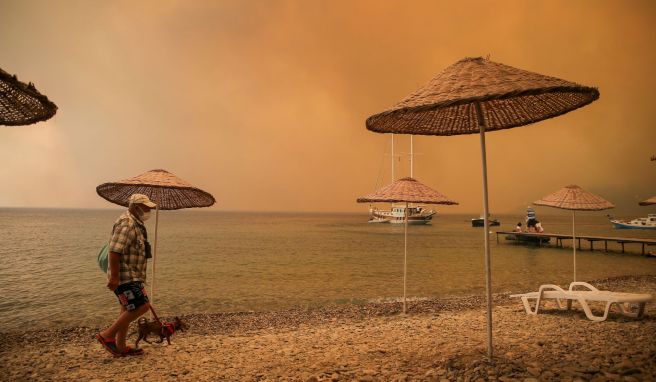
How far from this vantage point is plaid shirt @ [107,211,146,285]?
14.9ft

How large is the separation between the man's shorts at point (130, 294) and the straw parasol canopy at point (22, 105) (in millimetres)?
2196

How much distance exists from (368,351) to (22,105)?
5.13 metres

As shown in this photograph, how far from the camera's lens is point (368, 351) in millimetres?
5363

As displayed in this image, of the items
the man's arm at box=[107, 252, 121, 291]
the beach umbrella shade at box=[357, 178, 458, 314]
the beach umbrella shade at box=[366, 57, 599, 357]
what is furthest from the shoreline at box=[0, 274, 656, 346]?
the beach umbrella shade at box=[366, 57, 599, 357]

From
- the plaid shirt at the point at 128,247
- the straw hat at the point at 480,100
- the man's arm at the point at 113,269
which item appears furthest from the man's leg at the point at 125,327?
the straw hat at the point at 480,100

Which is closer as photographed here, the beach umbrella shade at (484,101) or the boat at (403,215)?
the beach umbrella shade at (484,101)

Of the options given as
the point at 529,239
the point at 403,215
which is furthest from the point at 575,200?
the point at 403,215

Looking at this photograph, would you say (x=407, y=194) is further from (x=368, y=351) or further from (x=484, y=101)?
(x=484, y=101)

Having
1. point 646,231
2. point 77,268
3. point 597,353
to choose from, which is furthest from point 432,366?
point 646,231

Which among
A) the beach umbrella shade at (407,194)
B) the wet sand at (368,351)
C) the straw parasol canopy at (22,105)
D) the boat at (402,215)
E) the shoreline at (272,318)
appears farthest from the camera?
the boat at (402,215)

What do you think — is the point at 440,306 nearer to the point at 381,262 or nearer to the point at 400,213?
the point at 381,262

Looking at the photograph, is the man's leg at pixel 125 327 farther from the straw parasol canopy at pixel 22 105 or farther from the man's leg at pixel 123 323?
the straw parasol canopy at pixel 22 105

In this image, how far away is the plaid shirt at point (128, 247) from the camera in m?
→ 4.55

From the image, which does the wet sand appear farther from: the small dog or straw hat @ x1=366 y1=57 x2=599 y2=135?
straw hat @ x1=366 y1=57 x2=599 y2=135
